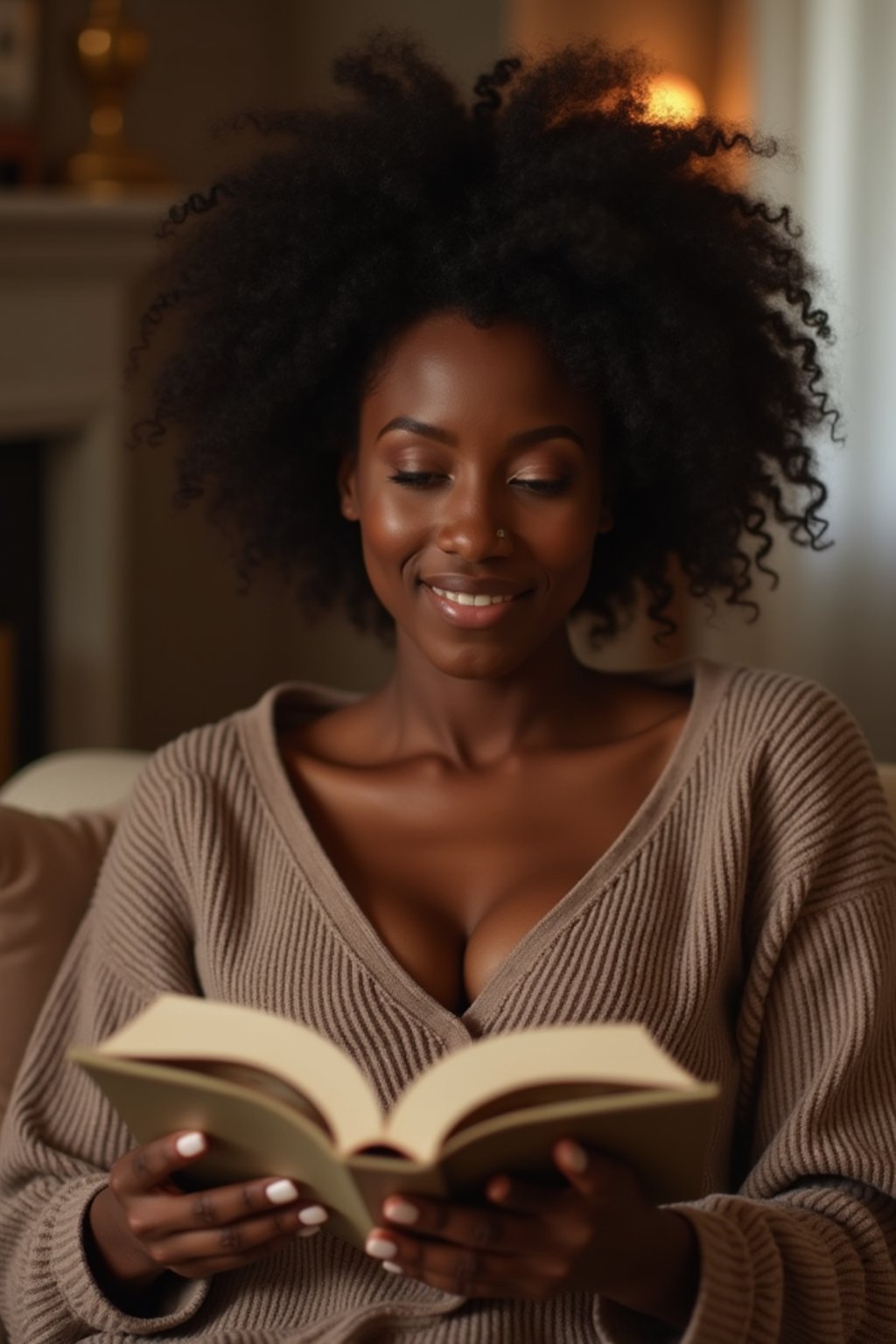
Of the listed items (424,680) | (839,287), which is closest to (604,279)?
(424,680)

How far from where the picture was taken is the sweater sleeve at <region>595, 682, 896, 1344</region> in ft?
4.25

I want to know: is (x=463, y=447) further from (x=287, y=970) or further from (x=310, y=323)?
(x=287, y=970)

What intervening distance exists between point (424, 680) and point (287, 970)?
0.28m

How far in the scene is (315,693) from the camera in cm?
170

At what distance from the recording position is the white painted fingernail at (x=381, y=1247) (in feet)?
3.55

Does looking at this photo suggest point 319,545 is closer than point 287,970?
No

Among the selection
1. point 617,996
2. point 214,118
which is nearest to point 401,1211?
point 617,996

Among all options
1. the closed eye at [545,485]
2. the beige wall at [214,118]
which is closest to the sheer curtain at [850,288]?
the beige wall at [214,118]

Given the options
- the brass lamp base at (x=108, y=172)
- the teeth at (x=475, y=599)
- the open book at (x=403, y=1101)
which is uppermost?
the brass lamp base at (x=108, y=172)

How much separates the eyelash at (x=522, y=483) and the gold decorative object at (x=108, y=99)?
1964 mm

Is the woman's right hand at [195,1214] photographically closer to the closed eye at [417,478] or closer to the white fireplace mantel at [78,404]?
the closed eye at [417,478]

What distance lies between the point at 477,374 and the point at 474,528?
0.39 ft

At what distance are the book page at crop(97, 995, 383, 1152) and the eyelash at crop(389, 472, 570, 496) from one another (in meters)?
0.49

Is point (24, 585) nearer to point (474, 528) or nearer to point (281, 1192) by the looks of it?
point (474, 528)
